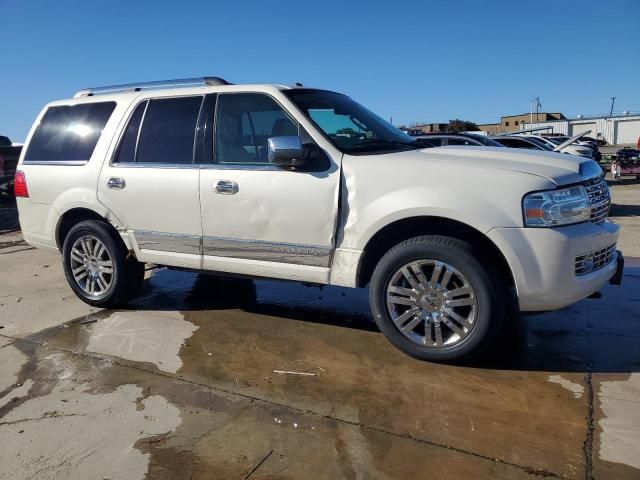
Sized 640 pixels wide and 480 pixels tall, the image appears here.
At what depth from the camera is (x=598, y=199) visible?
145 inches

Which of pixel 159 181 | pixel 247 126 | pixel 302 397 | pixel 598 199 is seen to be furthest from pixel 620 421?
pixel 159 181

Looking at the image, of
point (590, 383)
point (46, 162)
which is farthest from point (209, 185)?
point (590, 383)

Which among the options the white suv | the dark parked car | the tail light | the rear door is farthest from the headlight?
the dark parked car

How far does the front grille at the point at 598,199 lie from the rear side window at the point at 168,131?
301 cm

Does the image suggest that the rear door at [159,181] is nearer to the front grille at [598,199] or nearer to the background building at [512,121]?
the front grille at [598,199]

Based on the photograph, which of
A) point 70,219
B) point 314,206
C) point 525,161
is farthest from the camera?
point 70,219

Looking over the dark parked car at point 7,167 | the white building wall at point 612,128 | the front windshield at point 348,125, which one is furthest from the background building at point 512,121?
the front windshield at point 348,125

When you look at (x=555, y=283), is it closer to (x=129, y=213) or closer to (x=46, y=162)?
(x=129, y=213)

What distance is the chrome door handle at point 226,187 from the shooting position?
14.0 feet

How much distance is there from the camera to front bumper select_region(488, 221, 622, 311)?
3.31m

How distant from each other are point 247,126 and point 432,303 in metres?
2.05

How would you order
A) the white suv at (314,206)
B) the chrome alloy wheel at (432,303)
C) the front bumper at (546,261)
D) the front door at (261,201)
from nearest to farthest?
the front bumper at (546,261)
the white suv at (314,206)
the chrome alloy wheel at (432,303)
the front door at (261,201)

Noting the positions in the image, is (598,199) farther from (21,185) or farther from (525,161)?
(21,185)

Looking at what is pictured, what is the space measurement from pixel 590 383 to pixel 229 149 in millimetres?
3073
